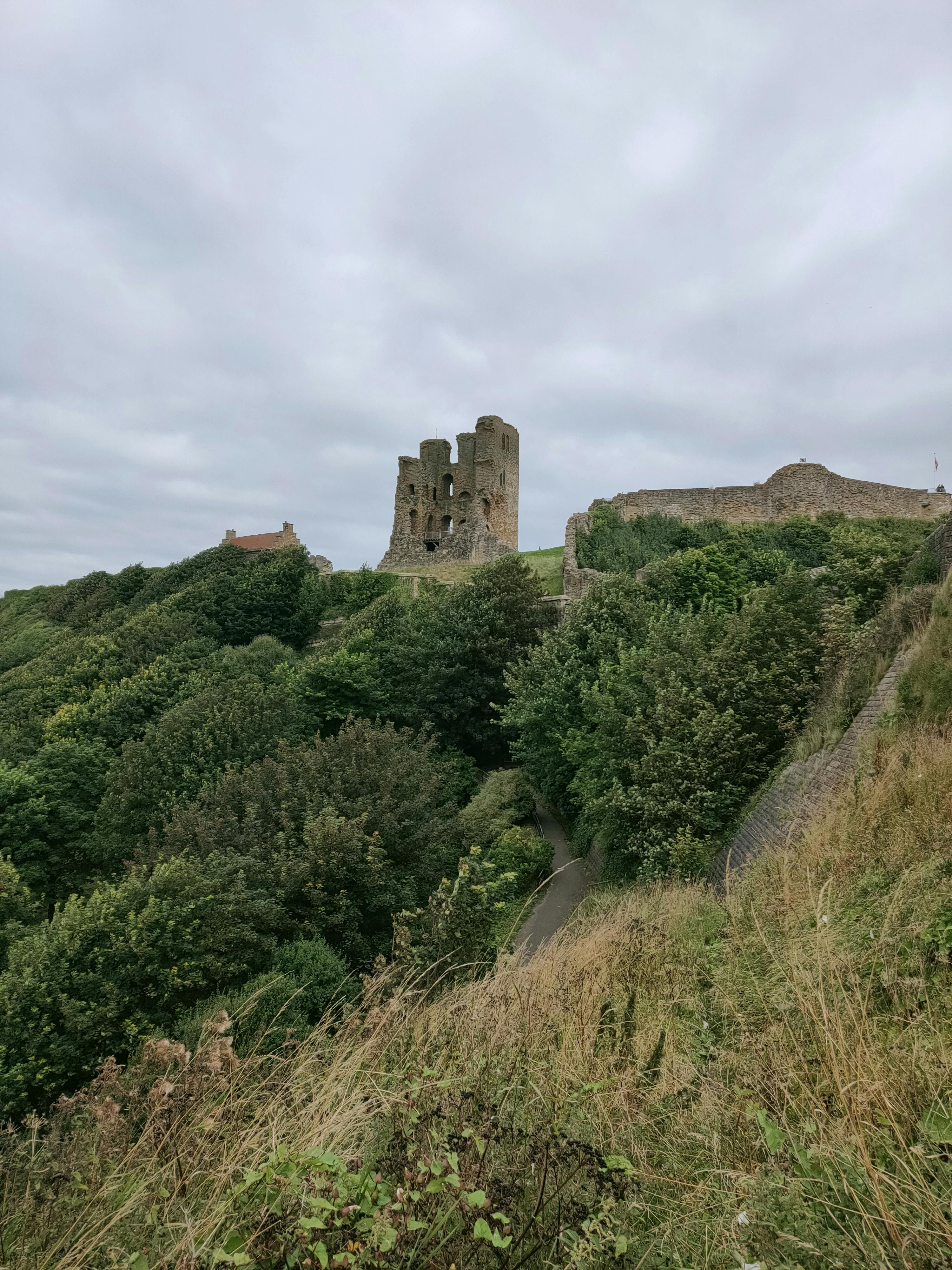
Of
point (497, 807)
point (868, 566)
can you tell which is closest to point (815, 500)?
point (868, 566)

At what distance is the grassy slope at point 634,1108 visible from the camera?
2125 mm

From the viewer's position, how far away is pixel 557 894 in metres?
15.2

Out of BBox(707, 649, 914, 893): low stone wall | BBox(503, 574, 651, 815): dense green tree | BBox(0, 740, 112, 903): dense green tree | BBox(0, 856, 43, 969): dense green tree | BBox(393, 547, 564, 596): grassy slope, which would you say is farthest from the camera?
BBox(393, 547, 564, 596): grassy slope

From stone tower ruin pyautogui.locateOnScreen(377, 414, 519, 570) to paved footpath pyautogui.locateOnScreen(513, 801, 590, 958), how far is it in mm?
18881

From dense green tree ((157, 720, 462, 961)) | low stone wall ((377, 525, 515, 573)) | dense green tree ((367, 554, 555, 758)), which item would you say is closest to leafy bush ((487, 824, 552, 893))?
dense green tree ((157, 720, 462, 961))

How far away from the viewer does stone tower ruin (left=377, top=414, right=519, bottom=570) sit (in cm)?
3559

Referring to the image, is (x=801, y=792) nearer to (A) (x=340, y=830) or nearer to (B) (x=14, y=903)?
(A) (x=340, y=830)

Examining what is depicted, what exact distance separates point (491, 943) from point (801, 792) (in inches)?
185

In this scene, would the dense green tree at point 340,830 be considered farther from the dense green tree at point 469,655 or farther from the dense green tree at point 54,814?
the dense green tree at point 54,814

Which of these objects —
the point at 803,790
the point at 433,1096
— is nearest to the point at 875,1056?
the point at 433,1096

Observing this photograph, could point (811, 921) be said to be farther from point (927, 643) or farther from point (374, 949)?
point (374, 949)

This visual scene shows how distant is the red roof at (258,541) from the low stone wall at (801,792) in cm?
3890

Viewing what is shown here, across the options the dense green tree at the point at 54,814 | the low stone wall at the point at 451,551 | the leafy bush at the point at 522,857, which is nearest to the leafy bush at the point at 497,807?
the leafy bush at the point at 522,857

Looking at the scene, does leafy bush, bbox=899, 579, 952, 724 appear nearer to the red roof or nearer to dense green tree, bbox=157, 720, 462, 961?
dense green tree, bbox=157, 720, 462, 961
